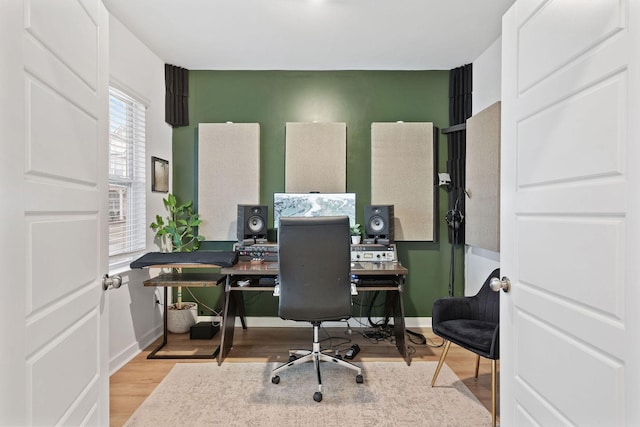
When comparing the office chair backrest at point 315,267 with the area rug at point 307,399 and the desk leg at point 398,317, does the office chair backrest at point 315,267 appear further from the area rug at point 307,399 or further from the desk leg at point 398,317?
the desk leg at point 398,317

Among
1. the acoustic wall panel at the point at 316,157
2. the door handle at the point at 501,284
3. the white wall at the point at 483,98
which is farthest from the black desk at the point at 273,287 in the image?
the door handle at the point at 501,284

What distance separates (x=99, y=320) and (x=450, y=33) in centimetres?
318

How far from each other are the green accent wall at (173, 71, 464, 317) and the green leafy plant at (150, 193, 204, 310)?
7.6 inches

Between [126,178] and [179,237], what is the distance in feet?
2.37

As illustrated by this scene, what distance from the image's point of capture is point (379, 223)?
3498mm

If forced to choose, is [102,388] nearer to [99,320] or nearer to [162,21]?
[99,320]

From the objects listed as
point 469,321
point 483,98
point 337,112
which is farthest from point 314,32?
point 469,321

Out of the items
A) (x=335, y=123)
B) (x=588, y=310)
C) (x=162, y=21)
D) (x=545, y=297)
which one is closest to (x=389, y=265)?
(x=335, y=123)

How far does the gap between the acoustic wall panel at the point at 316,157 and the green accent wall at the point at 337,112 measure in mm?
93

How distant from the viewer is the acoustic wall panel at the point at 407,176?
12.5 feet

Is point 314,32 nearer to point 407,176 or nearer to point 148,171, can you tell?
point 407,176

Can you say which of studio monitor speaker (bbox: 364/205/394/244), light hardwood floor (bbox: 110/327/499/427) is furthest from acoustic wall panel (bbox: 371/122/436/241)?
light hardwood floor (bbox: 110/327/499/427)

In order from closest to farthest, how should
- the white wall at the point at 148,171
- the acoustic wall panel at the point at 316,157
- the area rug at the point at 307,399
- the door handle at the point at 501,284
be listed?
the door handle at the point at 501,284, the area rug at the point at 307,399, the white wall at the point at 148,171, the acoustic wall panel at the point at 316,157

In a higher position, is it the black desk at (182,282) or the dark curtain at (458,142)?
the dark curtain at (458,142)
